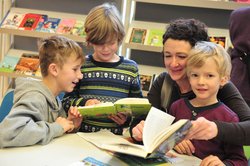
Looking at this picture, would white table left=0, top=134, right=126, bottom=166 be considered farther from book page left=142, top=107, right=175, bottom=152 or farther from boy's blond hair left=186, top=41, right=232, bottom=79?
boy's blond hair left=186, top=41, right=232, bottom=79

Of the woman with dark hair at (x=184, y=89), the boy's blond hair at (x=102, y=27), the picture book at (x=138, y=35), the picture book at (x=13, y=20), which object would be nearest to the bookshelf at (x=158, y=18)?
the picture book at (x=138, y=35)

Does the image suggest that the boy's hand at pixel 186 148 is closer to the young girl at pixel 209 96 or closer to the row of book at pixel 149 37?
the young girl at pixel 209 96

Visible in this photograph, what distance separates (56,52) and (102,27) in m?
0.26

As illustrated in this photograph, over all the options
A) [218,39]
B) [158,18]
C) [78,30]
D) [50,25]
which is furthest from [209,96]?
[50,25]

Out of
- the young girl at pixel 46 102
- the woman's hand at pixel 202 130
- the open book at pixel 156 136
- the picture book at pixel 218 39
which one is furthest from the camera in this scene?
the picture book at pixel 218 39

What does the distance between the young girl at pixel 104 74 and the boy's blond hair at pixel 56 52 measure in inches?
4.9

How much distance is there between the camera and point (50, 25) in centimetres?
294

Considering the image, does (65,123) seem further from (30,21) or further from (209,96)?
(30,21)

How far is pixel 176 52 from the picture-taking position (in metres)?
1.45

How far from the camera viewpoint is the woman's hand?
106 centimetres

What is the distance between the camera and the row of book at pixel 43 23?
2875 millimetres

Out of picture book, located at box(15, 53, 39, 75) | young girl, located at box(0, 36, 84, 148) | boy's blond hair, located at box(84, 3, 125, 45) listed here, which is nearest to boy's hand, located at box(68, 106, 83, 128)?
young girl, located at box(0, 36, 84, 148)

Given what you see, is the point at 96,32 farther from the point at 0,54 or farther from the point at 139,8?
the point at 0,54

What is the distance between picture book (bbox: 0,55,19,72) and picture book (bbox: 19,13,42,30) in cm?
33
